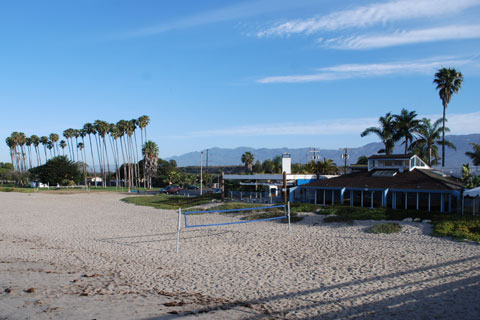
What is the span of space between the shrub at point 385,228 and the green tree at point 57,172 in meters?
70.4

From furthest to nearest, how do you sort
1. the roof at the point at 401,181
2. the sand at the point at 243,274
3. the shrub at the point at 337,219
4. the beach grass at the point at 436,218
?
1. the roof at the point at 401,181
2. the shrub at the point at 337,219
3. the beach grass at the point at 436,218
4. the sand at the point at 243,274

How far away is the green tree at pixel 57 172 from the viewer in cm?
7562

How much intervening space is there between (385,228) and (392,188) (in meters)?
7.73

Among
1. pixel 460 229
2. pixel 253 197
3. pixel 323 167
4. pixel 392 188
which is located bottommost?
Answer: pixel 253 197

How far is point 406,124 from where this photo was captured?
39.6 metres

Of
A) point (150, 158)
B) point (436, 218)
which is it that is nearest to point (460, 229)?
point (436, 218)

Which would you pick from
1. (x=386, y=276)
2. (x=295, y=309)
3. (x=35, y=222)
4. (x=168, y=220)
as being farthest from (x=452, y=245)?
(x=35, y=222)

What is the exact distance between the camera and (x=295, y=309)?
360 inches

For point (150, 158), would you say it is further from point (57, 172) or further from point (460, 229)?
point (460, 229)

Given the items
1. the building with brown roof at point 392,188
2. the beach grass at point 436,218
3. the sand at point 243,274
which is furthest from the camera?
the building with brown roof at point 392,188

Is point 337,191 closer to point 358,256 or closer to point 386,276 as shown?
point 358,256

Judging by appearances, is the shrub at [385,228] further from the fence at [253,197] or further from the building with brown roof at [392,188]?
the fence at [253,197]

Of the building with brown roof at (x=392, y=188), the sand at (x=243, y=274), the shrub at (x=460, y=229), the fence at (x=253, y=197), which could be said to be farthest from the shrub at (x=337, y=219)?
the fence at (x=253, y=197)

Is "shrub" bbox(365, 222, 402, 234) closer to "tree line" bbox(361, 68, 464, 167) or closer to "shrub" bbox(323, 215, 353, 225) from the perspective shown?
"shrub" bbox(323, 215, 353, 225)
